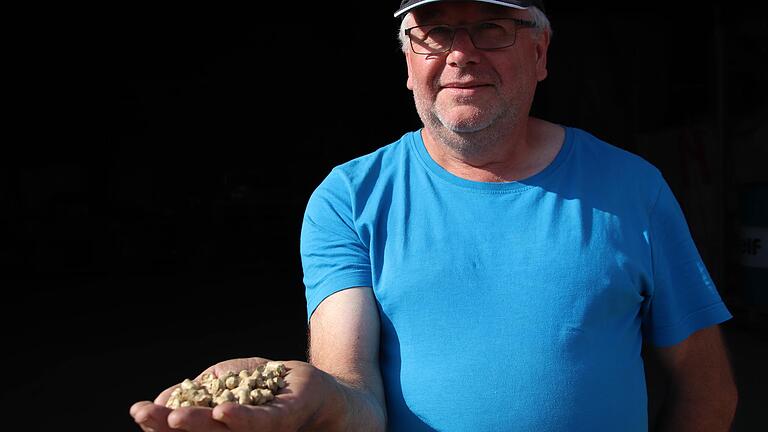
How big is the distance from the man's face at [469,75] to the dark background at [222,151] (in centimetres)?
365

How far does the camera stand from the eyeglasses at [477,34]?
5.79 feet

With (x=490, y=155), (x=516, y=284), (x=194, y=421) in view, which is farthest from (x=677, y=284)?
(x=194, y=421)

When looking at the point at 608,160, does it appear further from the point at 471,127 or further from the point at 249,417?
the point at 249,417

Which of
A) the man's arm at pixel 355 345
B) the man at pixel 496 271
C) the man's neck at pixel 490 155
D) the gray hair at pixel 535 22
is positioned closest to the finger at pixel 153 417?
the man at pixel 496 271

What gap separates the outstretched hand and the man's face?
0.60m

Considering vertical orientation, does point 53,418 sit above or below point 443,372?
below

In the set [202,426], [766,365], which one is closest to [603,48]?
[766,365]

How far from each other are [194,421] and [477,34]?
36.7 inches

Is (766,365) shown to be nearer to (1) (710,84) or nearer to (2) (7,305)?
(1) (710,84)

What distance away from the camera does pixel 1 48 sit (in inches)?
431

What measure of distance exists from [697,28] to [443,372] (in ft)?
25.2

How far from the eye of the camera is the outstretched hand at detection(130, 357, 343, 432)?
130 centimetres

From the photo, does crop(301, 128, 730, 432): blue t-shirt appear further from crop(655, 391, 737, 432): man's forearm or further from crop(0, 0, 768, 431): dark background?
crop(0, 0, 768, 431): dark background

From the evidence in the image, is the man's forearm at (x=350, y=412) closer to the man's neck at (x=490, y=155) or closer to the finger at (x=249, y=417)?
the finger at (x=249, y=417)
